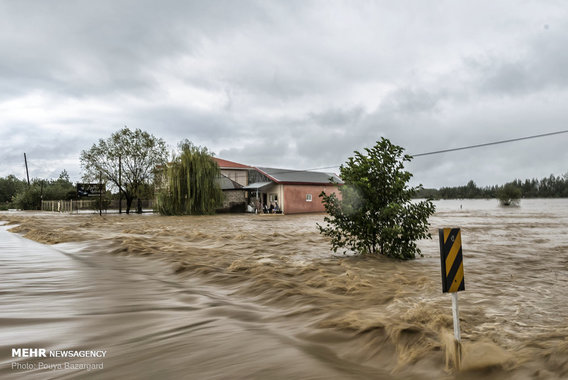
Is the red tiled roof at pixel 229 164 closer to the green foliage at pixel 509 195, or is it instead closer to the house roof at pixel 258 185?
the house roof at pixel 258 185

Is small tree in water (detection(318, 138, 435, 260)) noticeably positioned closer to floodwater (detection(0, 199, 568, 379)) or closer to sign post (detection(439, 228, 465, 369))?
floodwater (detection(0, 199, 568, 379))

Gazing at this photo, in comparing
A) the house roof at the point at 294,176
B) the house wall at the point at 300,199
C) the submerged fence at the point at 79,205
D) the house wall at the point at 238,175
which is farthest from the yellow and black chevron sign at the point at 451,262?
the submerged fence at the point at 79,205

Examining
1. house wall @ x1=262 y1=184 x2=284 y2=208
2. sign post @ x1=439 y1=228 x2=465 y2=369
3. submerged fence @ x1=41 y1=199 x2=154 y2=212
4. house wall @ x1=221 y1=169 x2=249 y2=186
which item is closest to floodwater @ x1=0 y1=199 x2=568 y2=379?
sign post @ x1=439 y1=228 x2=465 y2=369

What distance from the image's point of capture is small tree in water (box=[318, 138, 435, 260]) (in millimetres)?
9453

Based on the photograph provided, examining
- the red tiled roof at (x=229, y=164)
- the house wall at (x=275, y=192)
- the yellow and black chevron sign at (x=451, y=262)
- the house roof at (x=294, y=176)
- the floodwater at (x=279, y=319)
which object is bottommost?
the floodwater at (x=279, y=319)

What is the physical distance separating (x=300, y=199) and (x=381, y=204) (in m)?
34.0

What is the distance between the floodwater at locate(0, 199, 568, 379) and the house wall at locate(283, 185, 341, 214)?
108 ft

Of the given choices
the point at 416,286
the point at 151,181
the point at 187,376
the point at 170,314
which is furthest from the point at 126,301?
the point at 151,181

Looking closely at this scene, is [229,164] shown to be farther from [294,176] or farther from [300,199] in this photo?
[300,199]

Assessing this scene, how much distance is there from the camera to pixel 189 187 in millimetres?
38500

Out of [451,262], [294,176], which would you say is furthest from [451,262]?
[294,176]

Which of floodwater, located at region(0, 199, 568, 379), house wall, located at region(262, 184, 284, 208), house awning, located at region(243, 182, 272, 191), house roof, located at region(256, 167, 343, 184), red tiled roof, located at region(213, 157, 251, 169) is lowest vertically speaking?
floodwater, located at region(0, 199, 568, 379)

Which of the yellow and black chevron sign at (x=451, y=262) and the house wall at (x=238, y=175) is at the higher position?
the house wall at (x=238, y=175)

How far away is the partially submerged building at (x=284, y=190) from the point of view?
42281mm
